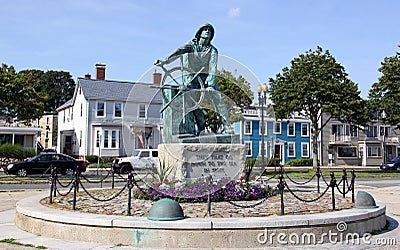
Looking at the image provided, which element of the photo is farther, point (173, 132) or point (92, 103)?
point (92, 103)

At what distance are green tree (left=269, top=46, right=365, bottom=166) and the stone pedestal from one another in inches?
914

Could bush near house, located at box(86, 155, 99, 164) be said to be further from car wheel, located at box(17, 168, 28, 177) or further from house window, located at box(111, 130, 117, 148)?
car wheel, located at box(17, 168, 28, 177)

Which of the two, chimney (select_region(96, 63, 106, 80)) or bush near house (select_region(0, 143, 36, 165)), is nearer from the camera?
bush near house (select_region(0, 143, 36, 165))

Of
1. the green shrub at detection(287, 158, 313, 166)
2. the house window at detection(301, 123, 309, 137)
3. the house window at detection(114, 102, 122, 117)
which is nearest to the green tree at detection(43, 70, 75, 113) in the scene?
the house window at detection(114, 102, 122, 117)

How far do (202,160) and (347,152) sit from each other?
52374 mm

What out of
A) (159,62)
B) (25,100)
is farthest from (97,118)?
(159,62)

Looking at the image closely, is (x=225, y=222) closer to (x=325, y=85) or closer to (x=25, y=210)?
(x=25, y=210)

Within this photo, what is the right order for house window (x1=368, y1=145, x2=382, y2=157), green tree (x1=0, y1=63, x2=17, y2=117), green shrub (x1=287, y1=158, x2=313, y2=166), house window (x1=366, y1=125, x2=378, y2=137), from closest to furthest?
1. green tree (x1=0, y1=63, x2=17, y2=117)
2. green shrub (x1=287, y1=158, x2=313, y2=166)
3. house window (x1=368, y1=145, x2=382, y2=157)
4. house window (x1=366, y1=125, x2=378, y2=137)

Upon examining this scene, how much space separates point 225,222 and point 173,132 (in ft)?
18.5

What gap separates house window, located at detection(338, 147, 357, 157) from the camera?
60.1 m

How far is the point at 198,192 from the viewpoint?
11219mm

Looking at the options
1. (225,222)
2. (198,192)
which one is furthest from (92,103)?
(225,222)

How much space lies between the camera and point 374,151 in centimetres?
6022

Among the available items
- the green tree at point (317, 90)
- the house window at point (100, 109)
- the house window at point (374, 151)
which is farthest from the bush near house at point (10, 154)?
the house window at point (374, 151)
